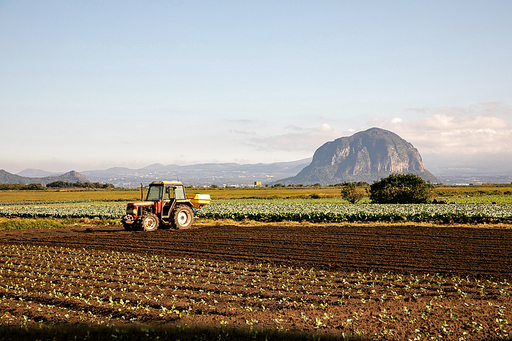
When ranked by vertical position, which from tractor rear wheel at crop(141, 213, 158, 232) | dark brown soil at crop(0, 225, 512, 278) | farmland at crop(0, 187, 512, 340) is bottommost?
dark brown soil at crop(0, 225, 512, 278)

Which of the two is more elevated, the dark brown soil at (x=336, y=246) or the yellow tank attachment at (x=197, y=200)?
the yellow tank attachment at (x=197, y=200)

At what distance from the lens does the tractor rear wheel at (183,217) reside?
24.5 meters

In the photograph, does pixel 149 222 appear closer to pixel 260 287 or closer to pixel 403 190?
pixel 260 287

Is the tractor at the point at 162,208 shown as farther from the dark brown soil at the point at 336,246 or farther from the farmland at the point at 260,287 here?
the farmland at the point at 260,287

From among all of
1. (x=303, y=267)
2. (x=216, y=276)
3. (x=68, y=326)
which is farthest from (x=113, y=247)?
(x=68, y=326)

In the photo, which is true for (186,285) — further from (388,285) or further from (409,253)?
(409,253)

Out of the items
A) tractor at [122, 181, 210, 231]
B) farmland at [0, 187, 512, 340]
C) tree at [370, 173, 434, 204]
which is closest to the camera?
farmland at [0, 187, 512, 340]

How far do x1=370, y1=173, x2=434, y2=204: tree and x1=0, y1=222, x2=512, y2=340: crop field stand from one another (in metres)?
34.3

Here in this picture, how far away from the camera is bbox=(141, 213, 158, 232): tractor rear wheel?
2327cm

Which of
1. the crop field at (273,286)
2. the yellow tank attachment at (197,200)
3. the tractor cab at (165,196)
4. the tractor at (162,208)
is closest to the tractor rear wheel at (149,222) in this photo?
the tractor at (162,208)

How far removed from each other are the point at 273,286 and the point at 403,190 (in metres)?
47.3

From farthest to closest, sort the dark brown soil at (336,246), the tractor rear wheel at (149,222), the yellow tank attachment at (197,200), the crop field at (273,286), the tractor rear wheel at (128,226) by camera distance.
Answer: the yellow tank attachment at (197,200)
the tractor rear wheel at (128,226)
the tractor rear wheel at (149,222)
the dark brown soil at (336,246)
the crop field at (273,286)

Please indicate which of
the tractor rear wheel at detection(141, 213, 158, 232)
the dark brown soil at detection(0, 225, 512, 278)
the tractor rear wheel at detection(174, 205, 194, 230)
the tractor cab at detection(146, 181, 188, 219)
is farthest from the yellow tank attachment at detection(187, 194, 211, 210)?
the tractor rear wheel at detection(141, 213, 158, 232)

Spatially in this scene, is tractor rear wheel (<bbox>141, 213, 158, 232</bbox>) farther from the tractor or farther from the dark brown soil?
the dark brown soil
